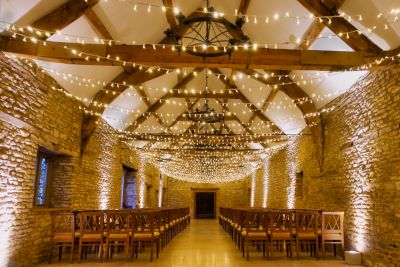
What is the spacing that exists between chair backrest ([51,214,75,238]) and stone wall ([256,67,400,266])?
4919 millimetres

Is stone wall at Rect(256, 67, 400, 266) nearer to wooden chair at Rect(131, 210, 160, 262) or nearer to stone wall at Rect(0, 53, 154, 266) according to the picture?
wooden chair at Rect(131, 210, 160, 262)

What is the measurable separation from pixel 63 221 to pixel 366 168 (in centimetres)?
560

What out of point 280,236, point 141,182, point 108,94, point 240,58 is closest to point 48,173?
point 108,94

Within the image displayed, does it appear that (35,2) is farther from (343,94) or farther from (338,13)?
(343,94)

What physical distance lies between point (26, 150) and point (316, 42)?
5.42 meters

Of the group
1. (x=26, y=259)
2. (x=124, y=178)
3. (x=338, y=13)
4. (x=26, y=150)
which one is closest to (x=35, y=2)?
(x=26, y=150)

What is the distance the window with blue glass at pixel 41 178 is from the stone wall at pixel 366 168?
594 centimetres

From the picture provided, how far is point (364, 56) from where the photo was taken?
5.23m

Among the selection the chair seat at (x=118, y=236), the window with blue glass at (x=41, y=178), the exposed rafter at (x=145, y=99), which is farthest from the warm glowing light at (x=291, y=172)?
the window with blue glass at (x=41, y=178)

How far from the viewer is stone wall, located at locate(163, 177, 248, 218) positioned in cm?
2038

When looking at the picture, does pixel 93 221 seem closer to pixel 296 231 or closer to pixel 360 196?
pixel 296 231

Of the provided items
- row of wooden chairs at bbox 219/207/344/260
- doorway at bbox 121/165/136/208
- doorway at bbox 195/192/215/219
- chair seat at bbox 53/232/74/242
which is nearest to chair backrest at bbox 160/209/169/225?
row of wooden chairs at bbox 219/207/344/260

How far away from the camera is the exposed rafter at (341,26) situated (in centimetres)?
534

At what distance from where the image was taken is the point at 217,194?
20484 millimetres
